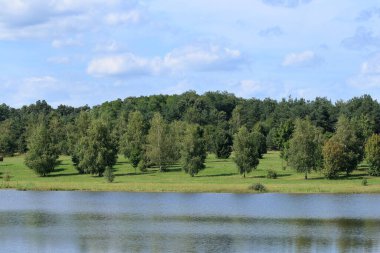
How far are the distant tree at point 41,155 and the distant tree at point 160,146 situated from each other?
1759cm

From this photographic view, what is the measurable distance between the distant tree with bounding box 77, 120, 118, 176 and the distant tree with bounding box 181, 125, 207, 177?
14.0m

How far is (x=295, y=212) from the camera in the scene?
78688 millimetres

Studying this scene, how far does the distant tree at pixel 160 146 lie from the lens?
5295 inches

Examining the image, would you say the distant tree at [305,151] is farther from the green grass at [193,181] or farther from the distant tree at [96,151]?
the distant tree at [96,151]

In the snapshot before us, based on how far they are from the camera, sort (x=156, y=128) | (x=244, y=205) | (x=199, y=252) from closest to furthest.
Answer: (x=199, y=252), (x=244, y=205), (x=156, y=128)

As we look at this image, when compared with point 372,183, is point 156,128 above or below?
above

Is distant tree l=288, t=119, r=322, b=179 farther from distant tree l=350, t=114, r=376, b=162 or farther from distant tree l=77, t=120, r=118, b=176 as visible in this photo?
distant tree l=77, t=120, r=118, b=176

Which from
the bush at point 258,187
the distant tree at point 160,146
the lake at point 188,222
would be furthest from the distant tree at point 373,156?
the distant tree at point 160,146

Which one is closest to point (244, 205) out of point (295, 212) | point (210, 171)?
point (295, 212)

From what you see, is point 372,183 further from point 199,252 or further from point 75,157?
point 199,252

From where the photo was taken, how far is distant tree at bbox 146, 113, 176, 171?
134500mm

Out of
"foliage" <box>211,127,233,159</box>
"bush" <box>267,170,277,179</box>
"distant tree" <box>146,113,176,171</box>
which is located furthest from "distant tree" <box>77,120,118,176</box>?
"bush" <box>267,170,277,179</box>

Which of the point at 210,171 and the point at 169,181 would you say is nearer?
the point at 169,181

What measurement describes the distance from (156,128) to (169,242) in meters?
85.2
